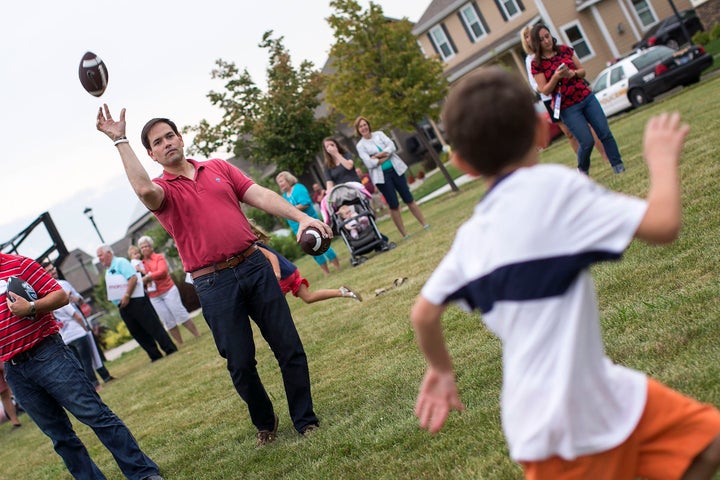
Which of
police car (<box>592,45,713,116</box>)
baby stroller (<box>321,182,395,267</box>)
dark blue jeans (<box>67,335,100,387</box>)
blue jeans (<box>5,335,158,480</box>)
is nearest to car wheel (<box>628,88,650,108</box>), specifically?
police car (<box>592,45,713,116</box>)

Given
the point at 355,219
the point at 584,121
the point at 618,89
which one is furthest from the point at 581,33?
the point at 584,121

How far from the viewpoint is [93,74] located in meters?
5.61

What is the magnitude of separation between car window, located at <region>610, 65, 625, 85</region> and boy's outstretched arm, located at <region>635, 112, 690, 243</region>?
26018mm

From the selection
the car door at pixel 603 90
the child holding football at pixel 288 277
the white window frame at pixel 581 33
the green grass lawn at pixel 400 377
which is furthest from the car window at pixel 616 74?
the child holding football at pixel 288 277

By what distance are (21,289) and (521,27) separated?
3775cm

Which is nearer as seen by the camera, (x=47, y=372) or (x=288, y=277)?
(x=47, y=372)

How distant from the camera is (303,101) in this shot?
3378 cm

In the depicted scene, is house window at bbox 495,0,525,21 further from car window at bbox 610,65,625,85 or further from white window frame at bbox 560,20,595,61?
car window at bbox 610,65,625,85

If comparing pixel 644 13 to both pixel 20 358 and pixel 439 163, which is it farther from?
pixel 20 358

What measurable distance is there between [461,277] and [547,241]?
10.9 inches

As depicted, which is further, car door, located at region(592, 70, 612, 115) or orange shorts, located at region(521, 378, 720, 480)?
car door, located at region(592, 70, 612, 115)

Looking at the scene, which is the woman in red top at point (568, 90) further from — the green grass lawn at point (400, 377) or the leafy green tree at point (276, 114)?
the leafy green tree at point (276, 114)

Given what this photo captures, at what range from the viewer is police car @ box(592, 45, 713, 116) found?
24.2 metres

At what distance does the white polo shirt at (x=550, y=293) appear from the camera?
235 centimetres
